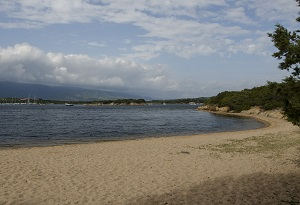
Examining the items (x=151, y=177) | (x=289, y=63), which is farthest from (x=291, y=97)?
(x=151, y=177)

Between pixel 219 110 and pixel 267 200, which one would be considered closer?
pixel 267 200

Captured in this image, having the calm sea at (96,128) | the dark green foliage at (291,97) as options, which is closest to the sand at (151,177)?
the dark green foliage at (291,97)

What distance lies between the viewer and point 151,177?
14.4 metres

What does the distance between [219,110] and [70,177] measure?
107m

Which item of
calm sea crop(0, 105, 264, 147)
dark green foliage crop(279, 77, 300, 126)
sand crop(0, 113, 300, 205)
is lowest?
calm sea crop(0, 105, 264, 147)

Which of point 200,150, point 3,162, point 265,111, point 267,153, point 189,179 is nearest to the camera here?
point 189,179

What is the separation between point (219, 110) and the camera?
382 feet

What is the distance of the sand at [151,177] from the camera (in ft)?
36.5

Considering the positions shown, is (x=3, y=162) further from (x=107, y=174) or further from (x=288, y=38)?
(x=288, y=38)

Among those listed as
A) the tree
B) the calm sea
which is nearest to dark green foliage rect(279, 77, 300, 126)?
the tree

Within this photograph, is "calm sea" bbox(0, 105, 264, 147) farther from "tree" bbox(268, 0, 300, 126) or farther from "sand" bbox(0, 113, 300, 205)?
"tree" bbox(268, 0, 300, 126)

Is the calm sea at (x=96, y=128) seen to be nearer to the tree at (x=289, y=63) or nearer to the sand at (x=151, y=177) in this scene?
the sand at (x=151, y=177)

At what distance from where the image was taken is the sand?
36.5ft

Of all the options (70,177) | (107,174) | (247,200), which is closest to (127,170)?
(107,174)
